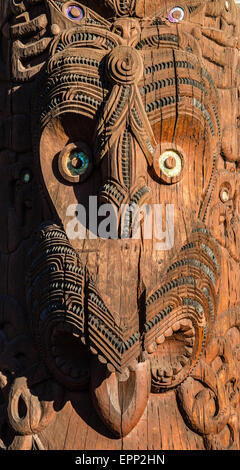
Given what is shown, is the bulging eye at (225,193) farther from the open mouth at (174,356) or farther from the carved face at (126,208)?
the open mouth at (174,356)

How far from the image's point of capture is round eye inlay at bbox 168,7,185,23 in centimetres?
534

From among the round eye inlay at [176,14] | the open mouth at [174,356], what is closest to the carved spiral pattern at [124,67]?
the round eye inlay at [176,14]

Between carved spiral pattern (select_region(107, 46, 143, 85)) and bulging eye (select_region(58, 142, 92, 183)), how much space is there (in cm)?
51

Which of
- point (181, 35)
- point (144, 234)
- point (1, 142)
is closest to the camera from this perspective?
point (144, 234)

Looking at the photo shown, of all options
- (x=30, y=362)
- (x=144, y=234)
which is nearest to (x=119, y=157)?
(x=144, y=234)

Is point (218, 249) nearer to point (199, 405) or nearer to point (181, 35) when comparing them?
point (199, 405)

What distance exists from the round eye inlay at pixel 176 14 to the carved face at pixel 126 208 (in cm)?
13

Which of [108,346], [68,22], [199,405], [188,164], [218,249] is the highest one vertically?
[68,22]

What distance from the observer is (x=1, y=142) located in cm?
559

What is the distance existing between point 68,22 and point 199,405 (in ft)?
9.12

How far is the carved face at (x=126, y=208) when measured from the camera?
4691 mm

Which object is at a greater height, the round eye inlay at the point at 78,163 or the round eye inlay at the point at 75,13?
the round eye inlay at the point at 75,13

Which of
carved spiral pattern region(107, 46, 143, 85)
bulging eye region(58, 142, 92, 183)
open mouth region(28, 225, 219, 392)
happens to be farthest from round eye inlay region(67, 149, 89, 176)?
carved spiral pattern region(107, 46, 143, 85)

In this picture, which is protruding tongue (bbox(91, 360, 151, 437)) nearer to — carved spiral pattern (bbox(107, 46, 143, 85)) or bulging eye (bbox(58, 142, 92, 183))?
bulging eye (bbox(58, 142, 92, 183))
